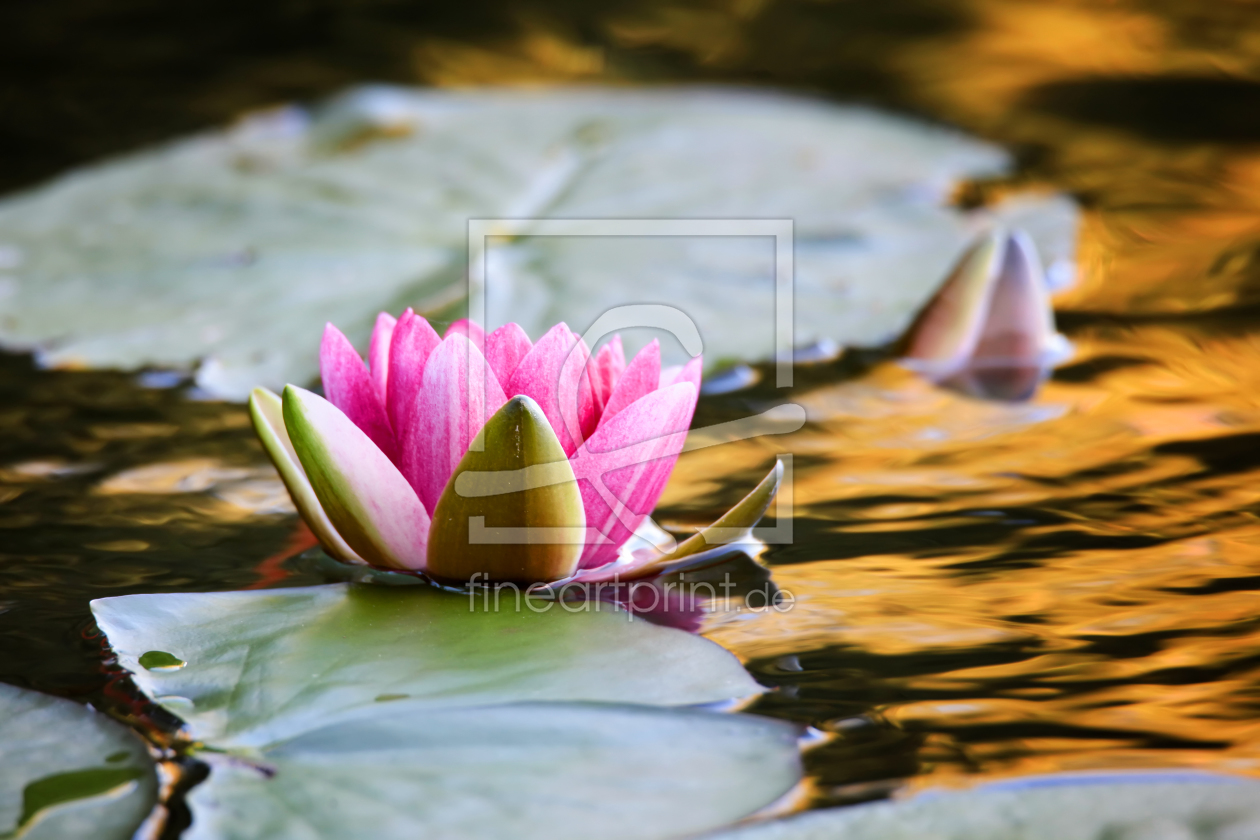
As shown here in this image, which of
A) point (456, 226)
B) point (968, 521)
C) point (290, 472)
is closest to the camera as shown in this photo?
point (290, 472)

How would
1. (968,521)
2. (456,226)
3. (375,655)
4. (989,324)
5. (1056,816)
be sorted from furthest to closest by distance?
1. (456,226)
2. (989,324)
3. (968,521)
4. (375,655)
5. (1056,816)

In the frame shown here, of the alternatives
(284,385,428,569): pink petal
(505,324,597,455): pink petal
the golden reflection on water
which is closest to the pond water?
the golden reflection on water

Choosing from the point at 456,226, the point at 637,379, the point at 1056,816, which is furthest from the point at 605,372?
the point at 456,226

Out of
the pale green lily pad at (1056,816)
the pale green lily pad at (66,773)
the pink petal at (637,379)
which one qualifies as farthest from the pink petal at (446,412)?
the pale green lily pad at (1056,816)

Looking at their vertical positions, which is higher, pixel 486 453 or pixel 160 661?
pixel 486 453

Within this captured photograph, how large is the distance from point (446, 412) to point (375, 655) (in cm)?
22

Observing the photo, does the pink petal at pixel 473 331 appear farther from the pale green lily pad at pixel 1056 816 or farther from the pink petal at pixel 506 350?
the pale green lily pad at pixel 1056 816

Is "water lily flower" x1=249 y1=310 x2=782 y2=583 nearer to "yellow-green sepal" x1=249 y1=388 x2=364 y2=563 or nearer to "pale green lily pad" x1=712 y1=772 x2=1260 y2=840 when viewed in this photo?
"yellow-green sepal" x1=249 y1=388 x2=364 y2=563

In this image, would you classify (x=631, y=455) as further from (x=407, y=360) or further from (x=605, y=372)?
(x=407, y=360)

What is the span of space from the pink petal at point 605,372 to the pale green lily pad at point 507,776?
12.4 inches

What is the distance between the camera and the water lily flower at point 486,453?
3.00 feet

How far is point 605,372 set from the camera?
3.38 ft

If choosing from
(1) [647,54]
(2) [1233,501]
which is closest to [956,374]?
(2) [1233,501]

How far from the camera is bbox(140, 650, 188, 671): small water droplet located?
0.85 metres
